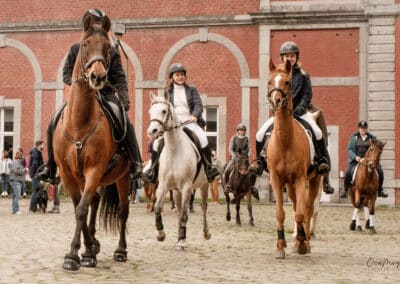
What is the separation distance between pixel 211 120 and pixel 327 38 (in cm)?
540

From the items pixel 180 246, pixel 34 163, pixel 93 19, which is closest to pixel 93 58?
pixel 93 19

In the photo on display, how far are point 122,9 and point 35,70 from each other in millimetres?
4414

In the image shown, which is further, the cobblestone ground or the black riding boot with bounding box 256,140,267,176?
the black riding boot with bounding box 256,140,267,176

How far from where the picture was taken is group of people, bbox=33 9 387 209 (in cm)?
920

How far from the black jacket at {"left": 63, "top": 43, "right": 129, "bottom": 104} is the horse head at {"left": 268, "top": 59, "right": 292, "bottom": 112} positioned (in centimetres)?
188

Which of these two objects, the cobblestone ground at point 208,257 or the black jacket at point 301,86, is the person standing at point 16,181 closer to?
the cobblestone ground at point 208,257

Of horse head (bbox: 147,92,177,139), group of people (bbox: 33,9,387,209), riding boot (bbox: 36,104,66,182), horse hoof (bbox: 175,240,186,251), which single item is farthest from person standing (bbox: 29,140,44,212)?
riding boot (bbox: 36,104,66,182)

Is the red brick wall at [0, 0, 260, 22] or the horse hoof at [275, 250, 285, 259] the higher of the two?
the red brick wall at [0, 0, 260, 22]

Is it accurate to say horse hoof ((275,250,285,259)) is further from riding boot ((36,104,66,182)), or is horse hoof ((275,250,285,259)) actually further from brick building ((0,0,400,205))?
brick building ((0,0,400,205))

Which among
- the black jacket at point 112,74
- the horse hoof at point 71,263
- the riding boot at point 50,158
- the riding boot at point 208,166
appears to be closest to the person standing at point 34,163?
the riding boot at point 208,166

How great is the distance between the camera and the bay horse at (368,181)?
15742 millimetres

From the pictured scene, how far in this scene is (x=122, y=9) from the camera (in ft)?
96.5

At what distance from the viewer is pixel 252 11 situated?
2822 centimetres

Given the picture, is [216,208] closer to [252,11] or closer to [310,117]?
[252,11]
